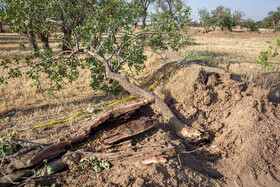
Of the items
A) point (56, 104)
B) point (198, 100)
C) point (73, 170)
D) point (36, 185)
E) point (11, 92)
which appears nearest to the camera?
point (36, 185)

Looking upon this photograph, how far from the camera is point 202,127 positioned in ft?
14.4

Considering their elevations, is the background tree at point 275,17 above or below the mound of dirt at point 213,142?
above

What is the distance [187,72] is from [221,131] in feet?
7.76

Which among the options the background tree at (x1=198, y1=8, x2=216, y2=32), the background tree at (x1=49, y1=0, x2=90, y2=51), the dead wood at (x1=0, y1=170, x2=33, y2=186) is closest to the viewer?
the dead wood at (x1=0, y1=170, x2=33, y2=186)

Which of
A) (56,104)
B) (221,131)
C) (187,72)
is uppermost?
(187,72)

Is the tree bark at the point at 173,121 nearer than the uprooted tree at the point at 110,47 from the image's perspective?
Yes

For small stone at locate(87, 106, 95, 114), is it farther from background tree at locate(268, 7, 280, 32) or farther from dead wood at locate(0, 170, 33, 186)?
background tree at locate(268, 7, 280, 32)

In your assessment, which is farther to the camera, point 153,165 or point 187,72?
point 187,72

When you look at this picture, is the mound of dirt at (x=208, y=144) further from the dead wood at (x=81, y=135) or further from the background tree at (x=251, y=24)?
the background tree at (x=251, y=24)

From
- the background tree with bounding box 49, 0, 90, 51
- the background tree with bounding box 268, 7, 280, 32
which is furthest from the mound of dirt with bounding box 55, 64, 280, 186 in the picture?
the background tree with bounding box 268, 7, 280, 32

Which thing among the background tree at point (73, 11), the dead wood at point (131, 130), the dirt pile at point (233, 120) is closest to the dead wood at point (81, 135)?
the dead wood at point (131, 130)

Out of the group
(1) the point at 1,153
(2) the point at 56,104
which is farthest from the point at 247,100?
(2) the point at 56,104

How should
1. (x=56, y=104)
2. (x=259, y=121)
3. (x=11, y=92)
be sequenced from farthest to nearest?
(x=11, y=92), (x=56, y=104), (x=259, y=121)

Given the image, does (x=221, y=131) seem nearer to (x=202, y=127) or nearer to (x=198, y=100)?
(x=202, y=127)
